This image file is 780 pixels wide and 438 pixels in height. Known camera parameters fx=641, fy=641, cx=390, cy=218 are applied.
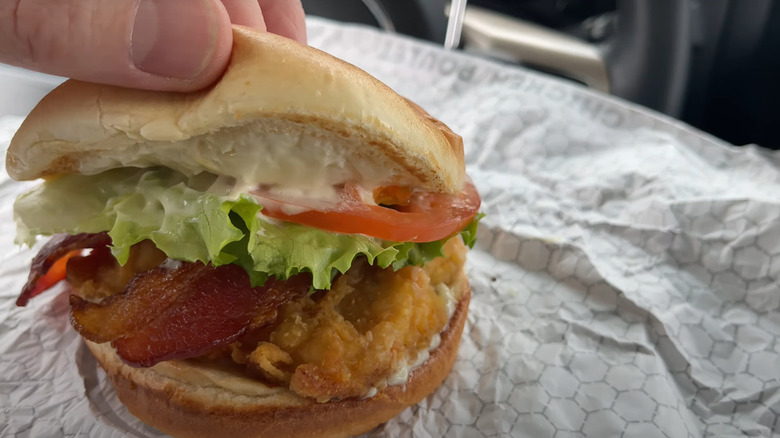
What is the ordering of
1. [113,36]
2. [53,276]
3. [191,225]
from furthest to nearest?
[53,276]
[191,225]
[113,36]

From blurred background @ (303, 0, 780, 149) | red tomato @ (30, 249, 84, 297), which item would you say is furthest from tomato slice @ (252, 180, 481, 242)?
blurred background @ (303, 0, 780, 149)

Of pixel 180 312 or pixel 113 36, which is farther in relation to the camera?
pixel 180 312

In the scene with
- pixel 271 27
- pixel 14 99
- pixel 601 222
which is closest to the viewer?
pixel 271 27

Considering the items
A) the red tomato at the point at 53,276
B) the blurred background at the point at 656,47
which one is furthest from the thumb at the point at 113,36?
the blurred background at the point at 656,47

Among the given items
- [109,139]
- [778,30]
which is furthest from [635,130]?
[109,139]

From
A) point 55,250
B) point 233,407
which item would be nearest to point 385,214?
point 233,407

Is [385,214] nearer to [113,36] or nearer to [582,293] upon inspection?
[113,36]

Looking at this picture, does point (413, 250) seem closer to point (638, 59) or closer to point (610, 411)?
point (610, 411)
